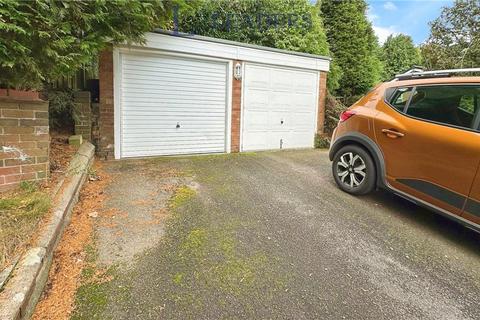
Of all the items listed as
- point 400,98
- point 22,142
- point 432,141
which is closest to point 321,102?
point 400,98

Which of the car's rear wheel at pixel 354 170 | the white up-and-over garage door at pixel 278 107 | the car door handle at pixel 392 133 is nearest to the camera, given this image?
the car door handle at pixel 392 133

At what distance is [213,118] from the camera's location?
22.0 ft

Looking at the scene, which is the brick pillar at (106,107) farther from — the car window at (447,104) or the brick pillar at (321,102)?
the brick pillar at (321,102)

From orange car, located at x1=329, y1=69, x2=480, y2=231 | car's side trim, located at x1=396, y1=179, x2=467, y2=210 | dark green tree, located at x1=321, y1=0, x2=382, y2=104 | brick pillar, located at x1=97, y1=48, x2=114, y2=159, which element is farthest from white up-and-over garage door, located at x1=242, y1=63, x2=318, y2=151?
car's side trim, located at x1=396, y1=179, x2=467, y2=210

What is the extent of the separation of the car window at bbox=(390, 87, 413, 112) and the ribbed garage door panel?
13.1ft

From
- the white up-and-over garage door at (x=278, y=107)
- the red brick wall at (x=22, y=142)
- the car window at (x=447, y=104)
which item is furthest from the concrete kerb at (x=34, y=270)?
the white up-and-over garage door at (x=278, y=107)

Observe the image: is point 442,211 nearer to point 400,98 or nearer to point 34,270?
point 400,98

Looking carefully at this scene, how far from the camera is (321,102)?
26.7 ft

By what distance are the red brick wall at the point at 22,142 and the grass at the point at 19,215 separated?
0.46 feet

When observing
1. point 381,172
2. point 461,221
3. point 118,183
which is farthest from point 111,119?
point 461,221

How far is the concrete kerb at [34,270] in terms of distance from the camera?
1479mm

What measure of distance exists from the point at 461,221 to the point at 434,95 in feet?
4.50

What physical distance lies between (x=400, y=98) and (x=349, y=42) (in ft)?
28.8

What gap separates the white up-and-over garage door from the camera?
22.9 feet
